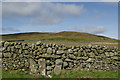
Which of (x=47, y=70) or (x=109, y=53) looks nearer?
(x=47, y=70)

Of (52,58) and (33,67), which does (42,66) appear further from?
(52,58)

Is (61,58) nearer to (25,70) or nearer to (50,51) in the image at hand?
(50,51)

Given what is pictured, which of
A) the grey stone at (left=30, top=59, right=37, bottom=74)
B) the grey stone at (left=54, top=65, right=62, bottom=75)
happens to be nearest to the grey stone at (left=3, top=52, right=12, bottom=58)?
the grey stone at (left=30, top=59, right=37, bottom=74)

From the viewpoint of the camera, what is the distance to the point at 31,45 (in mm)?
21922

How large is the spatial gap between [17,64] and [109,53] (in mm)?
9935

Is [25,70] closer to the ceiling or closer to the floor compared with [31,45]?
closer to the floor

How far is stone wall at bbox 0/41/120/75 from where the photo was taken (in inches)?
817

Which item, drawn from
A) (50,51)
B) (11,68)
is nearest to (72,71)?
(50,51)

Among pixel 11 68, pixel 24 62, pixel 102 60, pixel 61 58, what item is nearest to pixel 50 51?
pixel 61 58

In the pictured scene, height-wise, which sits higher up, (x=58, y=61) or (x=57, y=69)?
(x=58, y=61)

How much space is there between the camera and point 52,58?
21016 millimetres

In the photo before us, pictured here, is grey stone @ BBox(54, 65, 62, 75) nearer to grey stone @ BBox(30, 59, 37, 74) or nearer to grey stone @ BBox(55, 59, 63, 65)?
grey stone @ BBox(55, 59, 63, 65)

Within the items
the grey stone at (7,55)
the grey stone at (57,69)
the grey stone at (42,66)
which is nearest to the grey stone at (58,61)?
the grey stone at (57,69)

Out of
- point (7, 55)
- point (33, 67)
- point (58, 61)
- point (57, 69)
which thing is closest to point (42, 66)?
point (33, 67)
